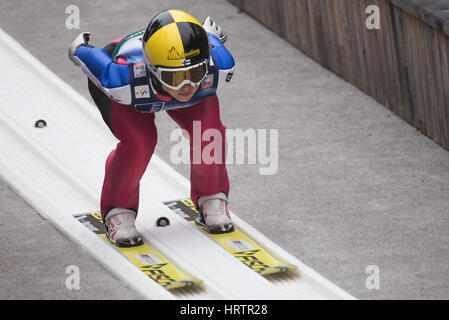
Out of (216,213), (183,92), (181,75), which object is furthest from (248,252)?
(181,75)

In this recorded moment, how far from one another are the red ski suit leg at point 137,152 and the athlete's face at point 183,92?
0.88 feet

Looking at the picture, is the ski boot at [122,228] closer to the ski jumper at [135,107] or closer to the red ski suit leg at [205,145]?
the ski jumper at [135,107]

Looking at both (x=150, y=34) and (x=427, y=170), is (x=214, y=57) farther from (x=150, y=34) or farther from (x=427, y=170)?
(x=427, y=170)

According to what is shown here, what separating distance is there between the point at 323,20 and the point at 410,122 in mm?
1364

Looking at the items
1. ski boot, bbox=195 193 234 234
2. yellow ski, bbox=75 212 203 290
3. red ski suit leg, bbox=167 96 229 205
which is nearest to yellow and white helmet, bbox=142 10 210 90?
red ski suit leg, bbox=167 96 229 205

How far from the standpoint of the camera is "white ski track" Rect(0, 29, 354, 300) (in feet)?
18.2

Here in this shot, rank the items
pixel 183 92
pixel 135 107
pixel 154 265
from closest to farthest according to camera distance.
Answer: pixel 183 92 < pixel 135 107 < pixel 154 265

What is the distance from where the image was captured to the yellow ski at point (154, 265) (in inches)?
217

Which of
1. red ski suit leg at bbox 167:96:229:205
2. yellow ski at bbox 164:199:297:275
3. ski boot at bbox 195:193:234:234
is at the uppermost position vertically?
red ski suit leg at bbox 167:96:229:205

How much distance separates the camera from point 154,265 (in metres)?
5.77

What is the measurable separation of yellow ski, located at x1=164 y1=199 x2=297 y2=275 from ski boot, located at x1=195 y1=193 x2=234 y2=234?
0.04 m

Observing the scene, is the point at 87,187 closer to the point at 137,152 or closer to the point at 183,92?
the point at 137,152

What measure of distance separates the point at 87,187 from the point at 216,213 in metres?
1.08

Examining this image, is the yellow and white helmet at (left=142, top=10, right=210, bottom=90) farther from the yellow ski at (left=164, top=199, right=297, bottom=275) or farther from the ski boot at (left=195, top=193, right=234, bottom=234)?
the yellow ski at (left=164, top=199, right=297, bottom=275)
